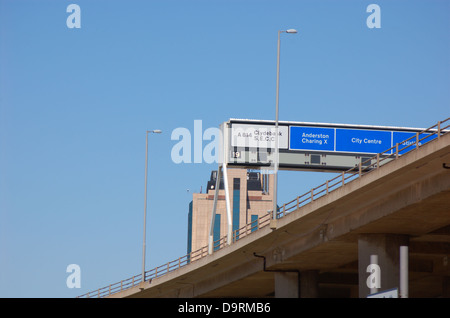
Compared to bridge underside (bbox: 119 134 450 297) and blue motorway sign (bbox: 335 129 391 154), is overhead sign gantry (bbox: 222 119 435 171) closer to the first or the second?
blue motorway sign (bbox: 335 129 391 154)

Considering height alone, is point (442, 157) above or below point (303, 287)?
above

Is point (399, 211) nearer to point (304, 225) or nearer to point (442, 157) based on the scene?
point (442, 157)

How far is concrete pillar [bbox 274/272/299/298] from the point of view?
61156 millimetres

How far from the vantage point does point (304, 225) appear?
52.3 metres

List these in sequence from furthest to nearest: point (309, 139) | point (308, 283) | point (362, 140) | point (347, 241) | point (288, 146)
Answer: point (362, 140), point (309, 139), point (288, 146), point (308, 283), point (347, 241)

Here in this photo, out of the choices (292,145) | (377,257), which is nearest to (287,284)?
(292,145)

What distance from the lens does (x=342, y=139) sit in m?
72.3

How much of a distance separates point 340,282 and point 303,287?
4.95 m

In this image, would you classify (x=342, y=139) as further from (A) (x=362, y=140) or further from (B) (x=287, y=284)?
(B) (x=287, y=284)

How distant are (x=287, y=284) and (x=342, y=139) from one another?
15.2 metres

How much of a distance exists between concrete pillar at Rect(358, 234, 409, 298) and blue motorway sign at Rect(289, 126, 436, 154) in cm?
2293

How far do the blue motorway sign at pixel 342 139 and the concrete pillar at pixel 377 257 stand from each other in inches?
903

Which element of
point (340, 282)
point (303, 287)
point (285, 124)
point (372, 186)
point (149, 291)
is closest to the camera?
point (372, 186)
